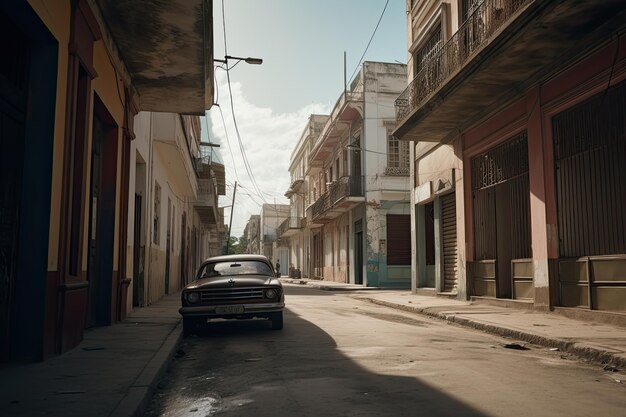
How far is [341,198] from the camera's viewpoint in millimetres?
29547

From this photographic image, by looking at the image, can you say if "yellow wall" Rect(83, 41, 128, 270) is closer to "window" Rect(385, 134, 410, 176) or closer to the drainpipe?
the drainpipe

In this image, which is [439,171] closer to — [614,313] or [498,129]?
[498,129]

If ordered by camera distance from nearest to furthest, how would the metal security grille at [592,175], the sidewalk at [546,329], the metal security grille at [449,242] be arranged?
the sidewalk at [546,329] < the metal security grille at [592,175] < the metal security grille at [449,242]

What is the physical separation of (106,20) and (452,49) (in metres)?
9.44

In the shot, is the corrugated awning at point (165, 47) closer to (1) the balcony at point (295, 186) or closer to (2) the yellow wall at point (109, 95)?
(2) the yellow wall at point (109, 95)

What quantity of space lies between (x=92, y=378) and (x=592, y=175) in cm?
889

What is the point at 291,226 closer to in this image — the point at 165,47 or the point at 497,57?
the point at 497,57

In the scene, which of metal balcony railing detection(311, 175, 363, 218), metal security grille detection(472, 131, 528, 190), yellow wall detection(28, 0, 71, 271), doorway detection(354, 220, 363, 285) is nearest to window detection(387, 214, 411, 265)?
metal balcony railing detection(311, 175, 363, 218)

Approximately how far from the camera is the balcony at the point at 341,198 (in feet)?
94.3

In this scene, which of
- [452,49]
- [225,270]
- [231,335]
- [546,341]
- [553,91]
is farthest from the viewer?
[452,49]

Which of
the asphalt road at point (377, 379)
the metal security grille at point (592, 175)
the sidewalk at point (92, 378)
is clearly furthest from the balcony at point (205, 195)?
the sidewalk at point (92, 378)

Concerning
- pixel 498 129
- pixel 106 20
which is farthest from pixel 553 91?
pixel 106 20

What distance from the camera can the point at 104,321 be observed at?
32.0 feet

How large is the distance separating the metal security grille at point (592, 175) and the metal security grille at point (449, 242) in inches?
228
